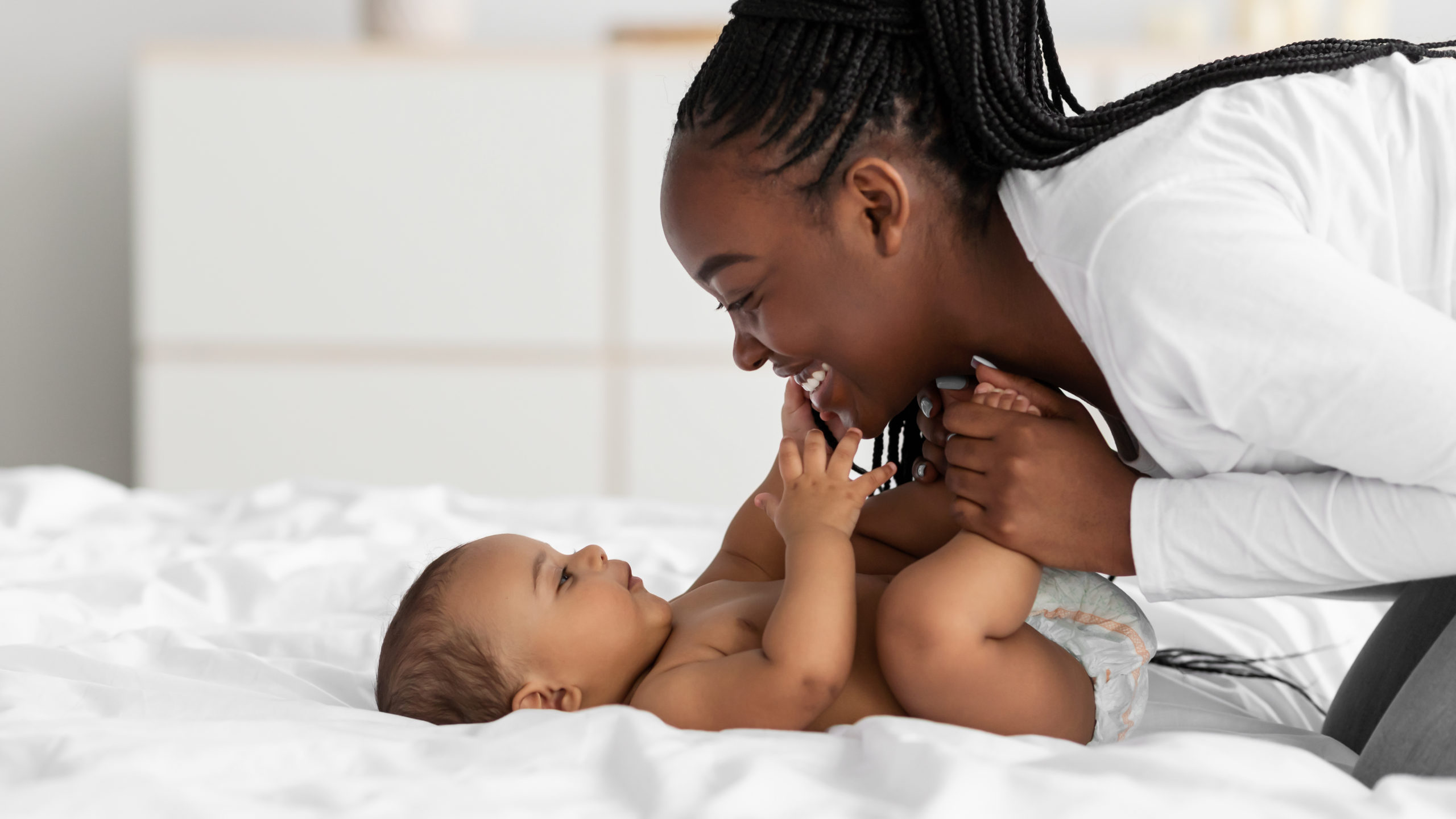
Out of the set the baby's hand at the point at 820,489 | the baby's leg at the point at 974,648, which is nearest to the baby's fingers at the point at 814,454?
the baby's hand at the point at 820,489

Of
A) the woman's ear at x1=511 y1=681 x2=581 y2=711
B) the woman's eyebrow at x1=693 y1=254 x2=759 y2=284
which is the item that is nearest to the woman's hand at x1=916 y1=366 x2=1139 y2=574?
the woman's eyebrow at x1=693 y1=254 x2=759 y2=284

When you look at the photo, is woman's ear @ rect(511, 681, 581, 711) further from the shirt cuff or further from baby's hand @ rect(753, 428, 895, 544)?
the shirt cuff

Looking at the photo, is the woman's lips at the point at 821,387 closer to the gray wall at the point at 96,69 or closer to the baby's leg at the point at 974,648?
the baby's leg at the point at 974,648

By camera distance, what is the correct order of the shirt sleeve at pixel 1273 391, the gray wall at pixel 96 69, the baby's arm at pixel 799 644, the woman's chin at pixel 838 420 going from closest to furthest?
the shirt sleeve at pixel 1273 391 < the baby's arm at pixel 799 644 < the woman's chin at pixel 838 420 < the gray wall at pixel 96 69

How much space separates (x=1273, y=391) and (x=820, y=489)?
0.32m

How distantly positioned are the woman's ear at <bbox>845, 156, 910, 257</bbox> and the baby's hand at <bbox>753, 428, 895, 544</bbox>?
151mm

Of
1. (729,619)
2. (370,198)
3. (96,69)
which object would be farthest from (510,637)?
(96,69)

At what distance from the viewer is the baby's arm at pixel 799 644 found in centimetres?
87

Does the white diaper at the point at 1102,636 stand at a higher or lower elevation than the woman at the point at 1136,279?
lower

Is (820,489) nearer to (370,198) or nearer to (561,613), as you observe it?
(561,613)

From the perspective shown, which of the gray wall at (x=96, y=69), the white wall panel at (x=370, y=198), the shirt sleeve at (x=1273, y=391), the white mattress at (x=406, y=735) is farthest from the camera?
the gray wall at (x=96, y=69)

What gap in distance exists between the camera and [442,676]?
95 cm

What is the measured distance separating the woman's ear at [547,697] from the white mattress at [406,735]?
11cm

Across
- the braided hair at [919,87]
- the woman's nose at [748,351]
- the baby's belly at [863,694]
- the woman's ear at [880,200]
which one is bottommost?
the baby's belly at [863,694]
